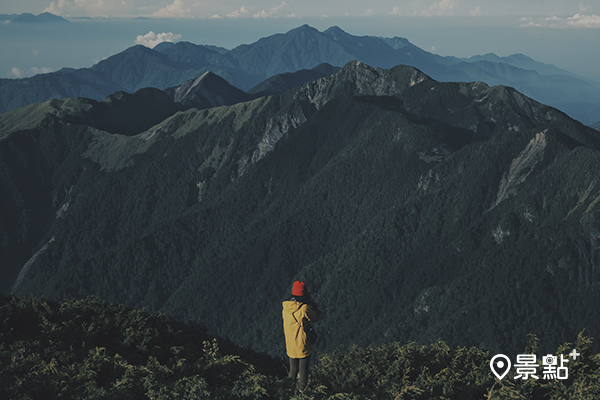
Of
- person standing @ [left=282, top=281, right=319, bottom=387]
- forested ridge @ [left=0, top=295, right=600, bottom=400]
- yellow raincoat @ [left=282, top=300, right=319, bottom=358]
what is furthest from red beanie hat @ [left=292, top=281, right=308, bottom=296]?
forested ridge @ [left=0, top=295, right=600, bottom=400]

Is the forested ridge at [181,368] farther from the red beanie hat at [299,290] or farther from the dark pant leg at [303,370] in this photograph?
the red beanie hat at [299,290]

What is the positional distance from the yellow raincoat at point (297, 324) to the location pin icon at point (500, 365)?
12.9 meters

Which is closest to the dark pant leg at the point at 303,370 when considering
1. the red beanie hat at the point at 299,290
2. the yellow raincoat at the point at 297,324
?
the yellow raincoat at the point at 297,324

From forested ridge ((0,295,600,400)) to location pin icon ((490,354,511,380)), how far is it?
602 mm

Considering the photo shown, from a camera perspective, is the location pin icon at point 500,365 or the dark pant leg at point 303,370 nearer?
the dark pant leg at point 303,370

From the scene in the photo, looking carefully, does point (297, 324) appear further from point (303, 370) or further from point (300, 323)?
point (303, 370)

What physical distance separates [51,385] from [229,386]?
369 inches

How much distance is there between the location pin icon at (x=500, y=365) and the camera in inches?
1316

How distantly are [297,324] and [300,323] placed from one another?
0.23 metres

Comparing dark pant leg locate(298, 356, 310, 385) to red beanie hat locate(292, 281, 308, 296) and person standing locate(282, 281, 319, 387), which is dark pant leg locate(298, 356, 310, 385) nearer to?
person standing locate(282, 281, 319, 387)

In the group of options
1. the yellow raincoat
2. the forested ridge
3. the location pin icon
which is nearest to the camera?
the yellow raincoat

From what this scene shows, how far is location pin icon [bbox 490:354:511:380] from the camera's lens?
3344 centimetres

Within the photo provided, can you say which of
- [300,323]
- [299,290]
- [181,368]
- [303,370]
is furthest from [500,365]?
[181,368]

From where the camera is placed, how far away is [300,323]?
27.5 m
